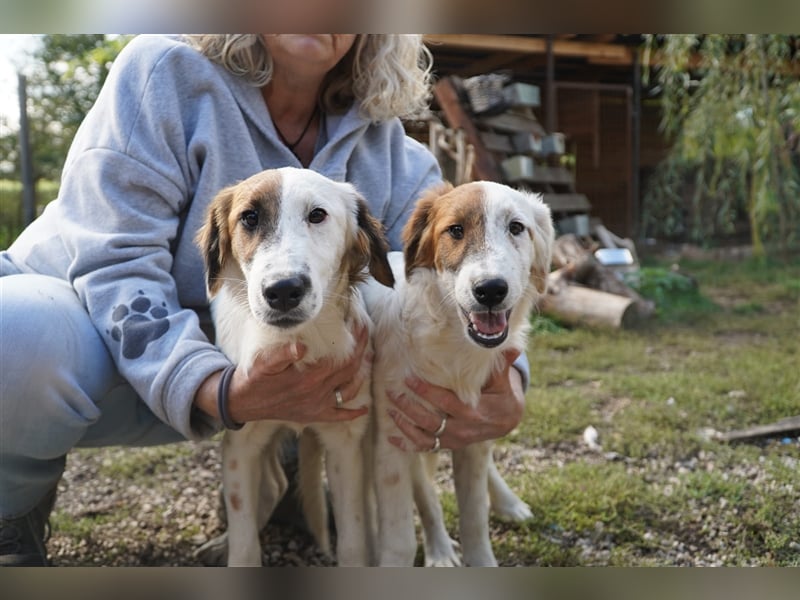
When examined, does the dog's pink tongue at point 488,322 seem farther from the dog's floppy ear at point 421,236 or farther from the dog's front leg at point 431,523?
the dog's front leg at point 431,523

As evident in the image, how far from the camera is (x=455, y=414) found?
176 centimetres

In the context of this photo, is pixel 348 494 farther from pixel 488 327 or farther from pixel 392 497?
pixel 488 327

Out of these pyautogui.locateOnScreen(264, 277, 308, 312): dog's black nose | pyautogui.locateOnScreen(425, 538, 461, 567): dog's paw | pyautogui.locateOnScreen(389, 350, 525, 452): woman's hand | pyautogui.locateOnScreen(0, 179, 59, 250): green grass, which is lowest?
pyautogui.locateOnScreen(425, 538, 461, 567): dog's paw

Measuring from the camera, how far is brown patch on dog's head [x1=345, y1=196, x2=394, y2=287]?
1.56 metres

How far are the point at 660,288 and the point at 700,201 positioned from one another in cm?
134

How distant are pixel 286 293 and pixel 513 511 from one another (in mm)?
1206

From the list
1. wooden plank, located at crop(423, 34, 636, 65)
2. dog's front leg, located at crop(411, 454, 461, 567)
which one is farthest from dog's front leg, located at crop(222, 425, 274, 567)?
wooden plank, located at crop(423, 34, 636, 65)

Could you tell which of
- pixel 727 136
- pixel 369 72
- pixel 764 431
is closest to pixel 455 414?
pixel 369 72

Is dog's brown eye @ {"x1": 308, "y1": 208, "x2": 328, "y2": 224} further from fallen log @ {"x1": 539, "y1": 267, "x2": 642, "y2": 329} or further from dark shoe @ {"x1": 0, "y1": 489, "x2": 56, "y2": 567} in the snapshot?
fallen log @ {"x1": 539, "y1": 267, "x2": 642, "y2": 329}

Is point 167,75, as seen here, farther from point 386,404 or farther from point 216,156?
point 386,404

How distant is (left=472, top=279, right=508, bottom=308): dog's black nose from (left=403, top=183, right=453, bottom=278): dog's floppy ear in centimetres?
19

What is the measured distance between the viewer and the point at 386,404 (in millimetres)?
1733

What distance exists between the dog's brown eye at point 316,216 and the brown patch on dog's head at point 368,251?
114mm

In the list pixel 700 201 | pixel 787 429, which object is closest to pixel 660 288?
pixel 700 201
